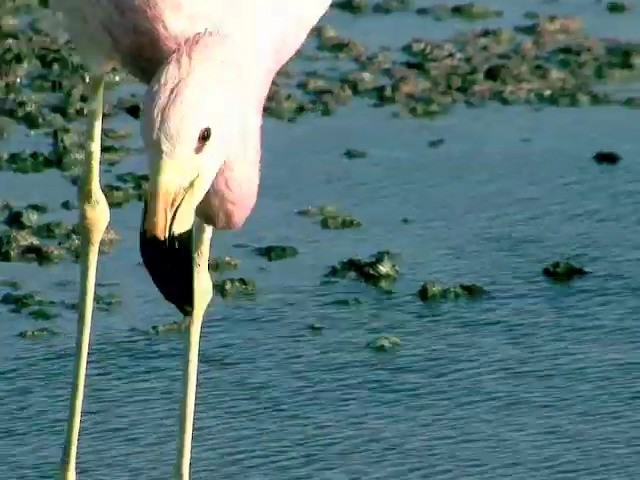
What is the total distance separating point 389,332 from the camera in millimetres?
5465

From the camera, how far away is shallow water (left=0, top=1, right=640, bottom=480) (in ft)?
15.8

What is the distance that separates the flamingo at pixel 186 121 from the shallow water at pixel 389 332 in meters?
0.24

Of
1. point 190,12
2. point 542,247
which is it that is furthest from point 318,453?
point 542,247

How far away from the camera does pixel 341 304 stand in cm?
565

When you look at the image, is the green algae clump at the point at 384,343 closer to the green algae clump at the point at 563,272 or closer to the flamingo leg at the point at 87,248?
the green algae clump at the point at 563,272

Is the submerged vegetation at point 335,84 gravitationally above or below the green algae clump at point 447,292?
above

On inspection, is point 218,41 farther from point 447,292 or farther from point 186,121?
point 447,292

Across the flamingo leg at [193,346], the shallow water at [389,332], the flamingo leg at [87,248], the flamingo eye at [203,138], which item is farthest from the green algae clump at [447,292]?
the flamingo eye at [203,138]

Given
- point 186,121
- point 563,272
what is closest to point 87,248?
point 186,121

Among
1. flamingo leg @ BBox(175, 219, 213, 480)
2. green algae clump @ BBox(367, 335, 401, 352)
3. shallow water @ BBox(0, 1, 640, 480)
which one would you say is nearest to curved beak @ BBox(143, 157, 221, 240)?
flamingo leg @ BBox(175, 219, 213, 480)

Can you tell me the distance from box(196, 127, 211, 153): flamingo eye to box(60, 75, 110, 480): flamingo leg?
82 centimetres

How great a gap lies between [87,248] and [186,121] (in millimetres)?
1132

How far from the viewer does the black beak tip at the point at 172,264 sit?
13.9ft

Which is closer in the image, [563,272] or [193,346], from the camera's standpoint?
[193,346]
